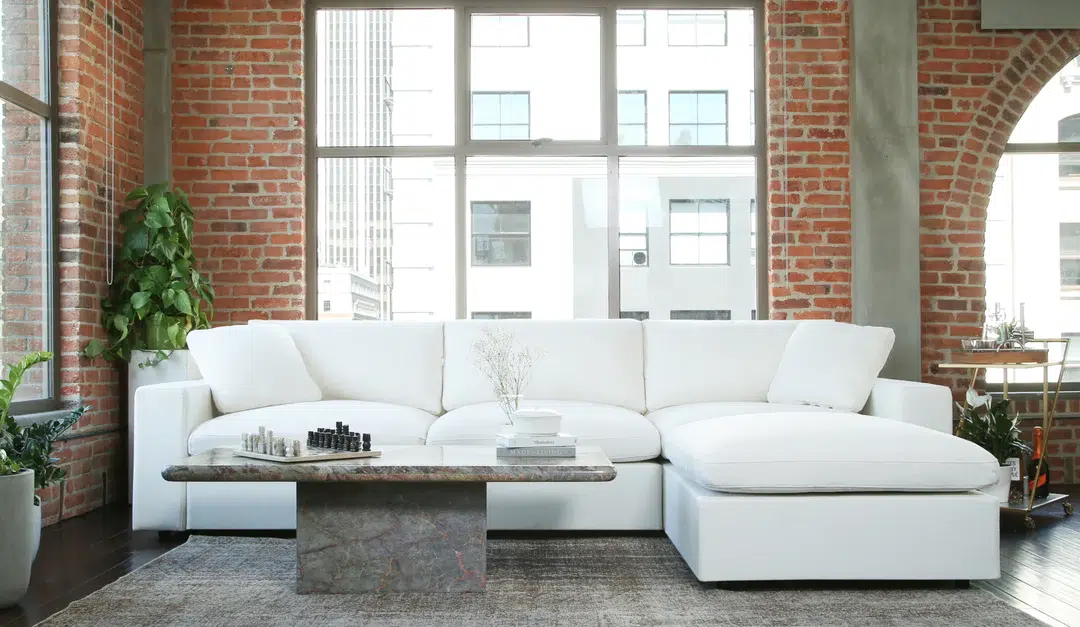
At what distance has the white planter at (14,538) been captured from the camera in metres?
2.85

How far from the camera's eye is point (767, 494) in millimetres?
3027

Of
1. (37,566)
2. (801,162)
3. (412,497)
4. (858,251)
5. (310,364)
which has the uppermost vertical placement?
(801,162)

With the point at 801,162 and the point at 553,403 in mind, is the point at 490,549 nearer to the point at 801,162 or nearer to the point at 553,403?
the point at 553,403

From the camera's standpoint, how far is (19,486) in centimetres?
291

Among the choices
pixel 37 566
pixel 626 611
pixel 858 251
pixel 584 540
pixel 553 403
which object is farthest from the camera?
pixel 858 251

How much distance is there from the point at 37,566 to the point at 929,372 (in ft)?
15.1

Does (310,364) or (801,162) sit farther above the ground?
(801,162)

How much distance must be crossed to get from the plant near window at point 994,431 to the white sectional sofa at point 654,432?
0.52 m

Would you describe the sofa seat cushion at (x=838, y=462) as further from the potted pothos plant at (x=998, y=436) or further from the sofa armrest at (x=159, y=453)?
the sofa armrest at (x=159, y=453)

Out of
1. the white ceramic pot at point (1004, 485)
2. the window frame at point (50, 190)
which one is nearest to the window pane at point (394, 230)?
the window frame at point (50, 190)

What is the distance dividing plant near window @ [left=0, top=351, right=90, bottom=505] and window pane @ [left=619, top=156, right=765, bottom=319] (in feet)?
10.6

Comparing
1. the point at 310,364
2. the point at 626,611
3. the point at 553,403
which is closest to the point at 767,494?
the point at 626,611

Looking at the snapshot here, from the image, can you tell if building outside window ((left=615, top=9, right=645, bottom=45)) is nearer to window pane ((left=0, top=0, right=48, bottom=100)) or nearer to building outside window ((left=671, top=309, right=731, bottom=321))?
building outside window ((left=671, top=309, right=731, bottom=321))

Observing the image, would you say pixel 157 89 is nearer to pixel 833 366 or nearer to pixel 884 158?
pixel 833 366
